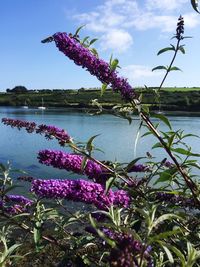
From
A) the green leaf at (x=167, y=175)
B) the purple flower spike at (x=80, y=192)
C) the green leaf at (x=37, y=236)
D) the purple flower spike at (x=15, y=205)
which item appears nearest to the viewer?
the purple flower spike at (x=80, y=192)

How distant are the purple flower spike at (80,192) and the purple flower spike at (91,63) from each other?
1.59 ft

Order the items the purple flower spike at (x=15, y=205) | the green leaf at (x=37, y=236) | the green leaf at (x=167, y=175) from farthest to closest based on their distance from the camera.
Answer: the purple flower spike at (x=15, y=205), the green leaf at (x=167, y=175), the green leaf at (x=37, y=236)

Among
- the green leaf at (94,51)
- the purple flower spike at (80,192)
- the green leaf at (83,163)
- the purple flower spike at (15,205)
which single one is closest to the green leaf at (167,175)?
the purple flower spike at (80,192)

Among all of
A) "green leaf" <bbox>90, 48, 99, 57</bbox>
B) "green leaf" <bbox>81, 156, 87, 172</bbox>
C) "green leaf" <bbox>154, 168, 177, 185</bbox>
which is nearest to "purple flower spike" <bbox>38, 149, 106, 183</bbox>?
"green leaf" <bbox>81, 156, 87, 172</bbox>

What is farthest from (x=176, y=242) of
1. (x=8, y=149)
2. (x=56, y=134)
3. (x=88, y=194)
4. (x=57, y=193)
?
(x=8, y=149)

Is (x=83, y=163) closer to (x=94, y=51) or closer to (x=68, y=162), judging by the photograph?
(x=68, y=162)

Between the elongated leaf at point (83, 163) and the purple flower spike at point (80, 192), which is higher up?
the elongated leaf at point (83, 163)

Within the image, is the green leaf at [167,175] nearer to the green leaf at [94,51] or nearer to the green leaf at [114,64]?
the green leaf at [114,64]

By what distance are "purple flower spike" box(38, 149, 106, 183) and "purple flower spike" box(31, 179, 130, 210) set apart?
0.08 metres

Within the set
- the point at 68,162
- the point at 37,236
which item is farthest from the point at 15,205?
the point at 68,162

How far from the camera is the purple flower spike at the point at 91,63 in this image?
2150 millimetres

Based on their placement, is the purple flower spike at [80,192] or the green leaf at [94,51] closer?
the purple flower spike at [80,192]

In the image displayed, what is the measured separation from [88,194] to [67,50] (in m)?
0.71

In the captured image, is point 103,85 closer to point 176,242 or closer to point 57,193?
point 57,193
